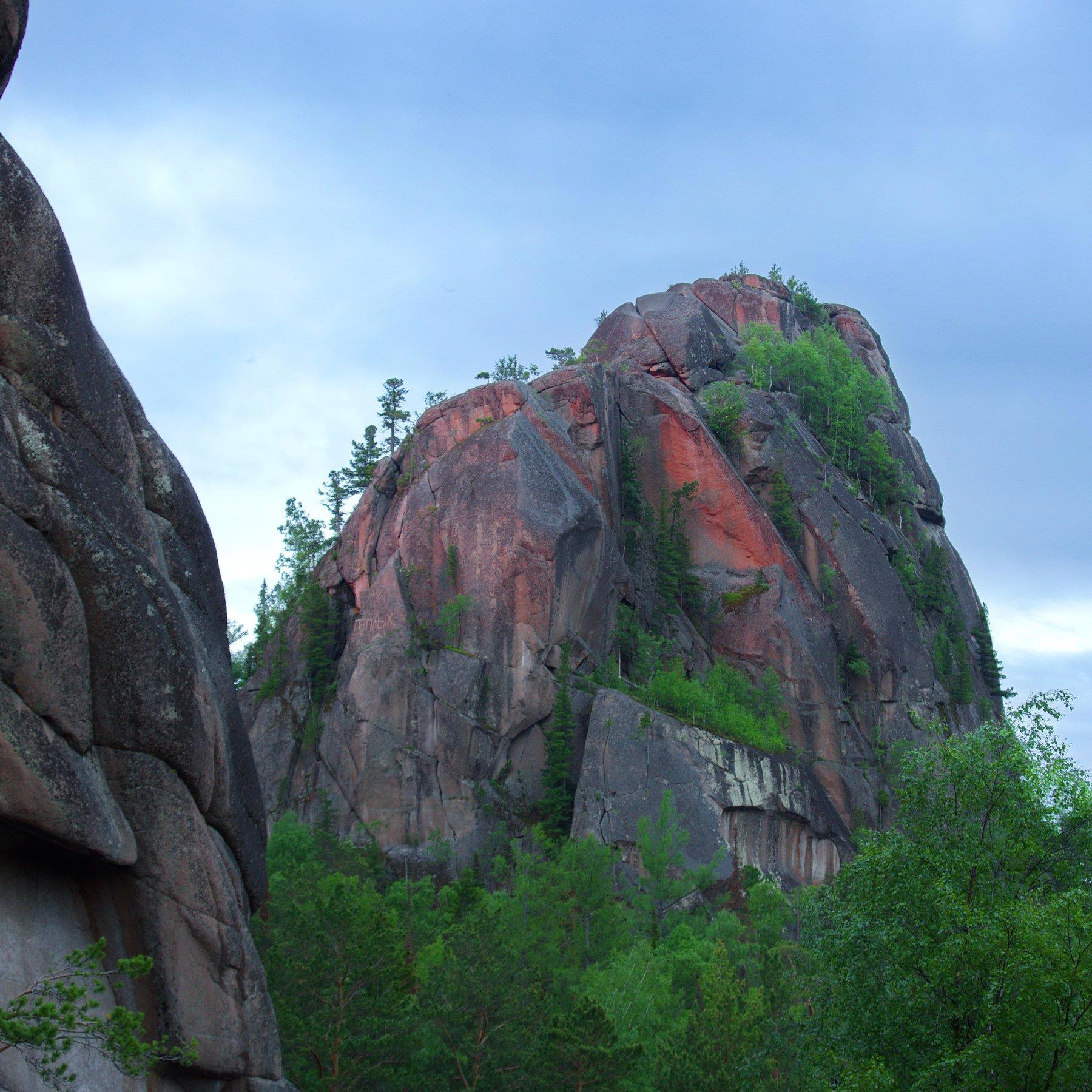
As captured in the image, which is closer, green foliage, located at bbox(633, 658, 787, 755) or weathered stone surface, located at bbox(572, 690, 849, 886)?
weathered stone surface, located at bbox(572, 690, 849, 886)

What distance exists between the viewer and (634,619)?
6631 centimetres

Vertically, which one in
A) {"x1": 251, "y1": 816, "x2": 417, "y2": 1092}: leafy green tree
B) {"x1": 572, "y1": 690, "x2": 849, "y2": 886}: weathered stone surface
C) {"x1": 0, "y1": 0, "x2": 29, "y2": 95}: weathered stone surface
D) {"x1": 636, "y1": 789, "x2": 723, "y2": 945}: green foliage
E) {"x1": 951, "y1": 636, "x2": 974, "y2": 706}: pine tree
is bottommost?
{"x1": 251, "y1": 816, "x2": 417, "y2": 1092}: leafy green tree

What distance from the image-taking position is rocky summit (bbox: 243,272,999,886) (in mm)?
56344

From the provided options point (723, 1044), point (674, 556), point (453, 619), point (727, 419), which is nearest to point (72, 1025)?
point (723, 1044)

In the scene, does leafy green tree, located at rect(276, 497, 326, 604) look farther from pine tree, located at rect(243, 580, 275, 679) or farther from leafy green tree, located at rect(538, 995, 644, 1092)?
leafy green tree, located at rect(538, 995, 644, 1092)

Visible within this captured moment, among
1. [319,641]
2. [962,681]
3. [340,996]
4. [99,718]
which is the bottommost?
[340,996]

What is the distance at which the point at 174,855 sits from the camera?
2094cm

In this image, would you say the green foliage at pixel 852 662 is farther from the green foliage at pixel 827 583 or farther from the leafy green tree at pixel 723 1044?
the leafy green tree at pixel 723 1044

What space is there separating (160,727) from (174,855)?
220 cm

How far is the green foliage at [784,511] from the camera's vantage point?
73750mm

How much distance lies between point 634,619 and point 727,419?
1693 centimetres

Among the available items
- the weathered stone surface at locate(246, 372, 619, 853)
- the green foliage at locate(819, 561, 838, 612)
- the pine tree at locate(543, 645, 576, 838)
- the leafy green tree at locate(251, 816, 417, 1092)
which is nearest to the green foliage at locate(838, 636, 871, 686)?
the green foliage at locate(819, 561, 838, 612)

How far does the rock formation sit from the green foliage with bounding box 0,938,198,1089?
0.69 metres

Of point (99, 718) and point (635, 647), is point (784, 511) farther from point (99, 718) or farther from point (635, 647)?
point (99, 718)
